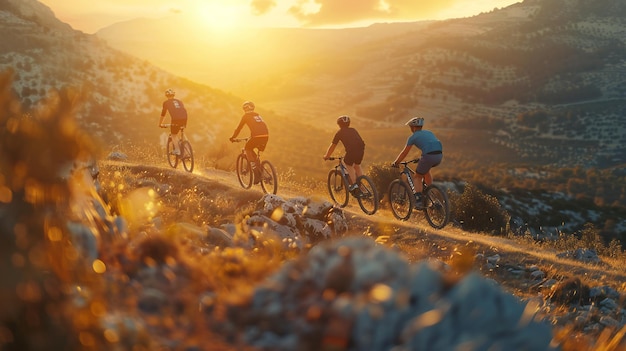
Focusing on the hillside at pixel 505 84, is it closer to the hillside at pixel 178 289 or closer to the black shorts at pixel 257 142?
the black shorts at pixel 257 142

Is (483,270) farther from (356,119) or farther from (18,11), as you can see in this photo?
(356,119)

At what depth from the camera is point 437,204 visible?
499 inches

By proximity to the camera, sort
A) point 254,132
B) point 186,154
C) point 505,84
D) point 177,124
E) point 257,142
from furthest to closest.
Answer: point 505,84 < point 186,154 < point 177,124 < point 257,142 < point 254,132

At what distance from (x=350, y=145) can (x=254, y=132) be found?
8.88ft

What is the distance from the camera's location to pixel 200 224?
415 inches

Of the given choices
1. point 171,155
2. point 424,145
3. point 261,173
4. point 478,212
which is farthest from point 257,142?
point 478,212

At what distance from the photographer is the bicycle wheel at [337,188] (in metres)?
14.4

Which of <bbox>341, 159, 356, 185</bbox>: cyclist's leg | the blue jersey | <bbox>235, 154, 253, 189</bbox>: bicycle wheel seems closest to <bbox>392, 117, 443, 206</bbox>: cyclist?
the blue jersey

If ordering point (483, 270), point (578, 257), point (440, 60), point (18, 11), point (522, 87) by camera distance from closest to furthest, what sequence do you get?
point (483, 270) → point (578, 257) → point (18, 11) → point (522, 87) → point (440, 60)

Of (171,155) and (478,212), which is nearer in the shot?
(171,155)

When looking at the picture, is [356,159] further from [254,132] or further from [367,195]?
[254,132]

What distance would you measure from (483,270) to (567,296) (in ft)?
5.38

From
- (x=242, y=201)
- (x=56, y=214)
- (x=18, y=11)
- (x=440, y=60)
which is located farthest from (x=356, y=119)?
(x=56, y=214)

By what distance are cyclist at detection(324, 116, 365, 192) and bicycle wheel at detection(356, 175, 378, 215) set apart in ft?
0.71
